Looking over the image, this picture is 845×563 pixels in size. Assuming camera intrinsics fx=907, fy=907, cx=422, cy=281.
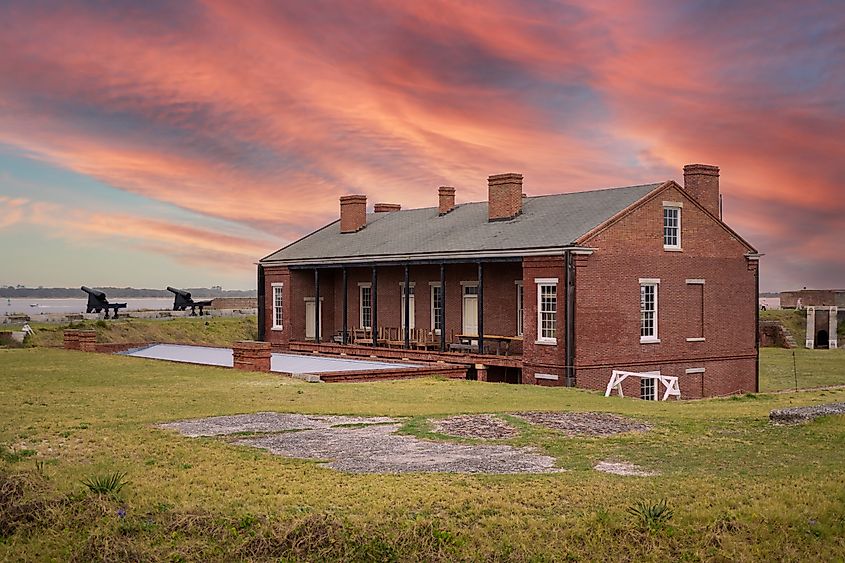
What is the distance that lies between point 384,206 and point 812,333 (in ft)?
112

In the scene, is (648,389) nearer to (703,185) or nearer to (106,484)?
(703,185)

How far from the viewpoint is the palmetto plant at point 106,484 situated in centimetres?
1173

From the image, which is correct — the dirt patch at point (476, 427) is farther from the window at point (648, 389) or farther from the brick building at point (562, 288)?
the window at point (648, 389)

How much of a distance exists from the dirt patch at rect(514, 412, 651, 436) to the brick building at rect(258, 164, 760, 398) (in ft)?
34.3

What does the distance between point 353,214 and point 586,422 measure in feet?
94.9

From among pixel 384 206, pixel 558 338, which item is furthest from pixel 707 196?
pixel 384 206

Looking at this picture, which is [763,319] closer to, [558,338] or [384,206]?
[384,206]

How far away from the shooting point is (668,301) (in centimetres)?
3216

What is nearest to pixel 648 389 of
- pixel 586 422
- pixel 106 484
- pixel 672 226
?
pixel 672 226

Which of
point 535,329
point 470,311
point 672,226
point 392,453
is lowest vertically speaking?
point 392,453

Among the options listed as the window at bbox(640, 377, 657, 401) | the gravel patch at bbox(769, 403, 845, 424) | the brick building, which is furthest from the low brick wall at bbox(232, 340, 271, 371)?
the gravel patch at bbox(769, 403, 845, 424)

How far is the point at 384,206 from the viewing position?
48.5 metres

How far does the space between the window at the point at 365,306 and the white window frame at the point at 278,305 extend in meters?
4.14

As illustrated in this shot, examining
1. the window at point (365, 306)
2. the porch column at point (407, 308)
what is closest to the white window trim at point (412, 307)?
the porch column at point (407, 308)
